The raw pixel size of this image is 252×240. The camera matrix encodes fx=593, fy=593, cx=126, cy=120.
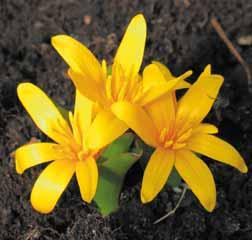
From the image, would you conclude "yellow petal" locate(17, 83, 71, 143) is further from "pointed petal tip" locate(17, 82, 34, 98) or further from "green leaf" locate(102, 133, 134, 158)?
"green leaf" locate(102, 133, 134, 158)

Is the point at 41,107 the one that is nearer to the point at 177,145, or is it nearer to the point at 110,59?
the point at 177,145

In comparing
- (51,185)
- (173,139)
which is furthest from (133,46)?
(51,185)

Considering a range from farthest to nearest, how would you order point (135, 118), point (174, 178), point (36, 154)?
point (174, 178)
point (36, 154)
point (135, 118)

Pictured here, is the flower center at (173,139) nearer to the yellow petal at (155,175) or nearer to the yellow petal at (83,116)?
the yellow petal at (155,175)

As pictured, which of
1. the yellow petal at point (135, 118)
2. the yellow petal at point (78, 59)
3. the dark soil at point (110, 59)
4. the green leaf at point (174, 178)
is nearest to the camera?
the yellow petal at point (135, 118)

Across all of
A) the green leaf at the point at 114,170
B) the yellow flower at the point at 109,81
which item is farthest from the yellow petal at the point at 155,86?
the green leaf at the point at 114,170

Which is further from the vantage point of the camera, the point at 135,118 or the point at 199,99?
the point at 199,99
